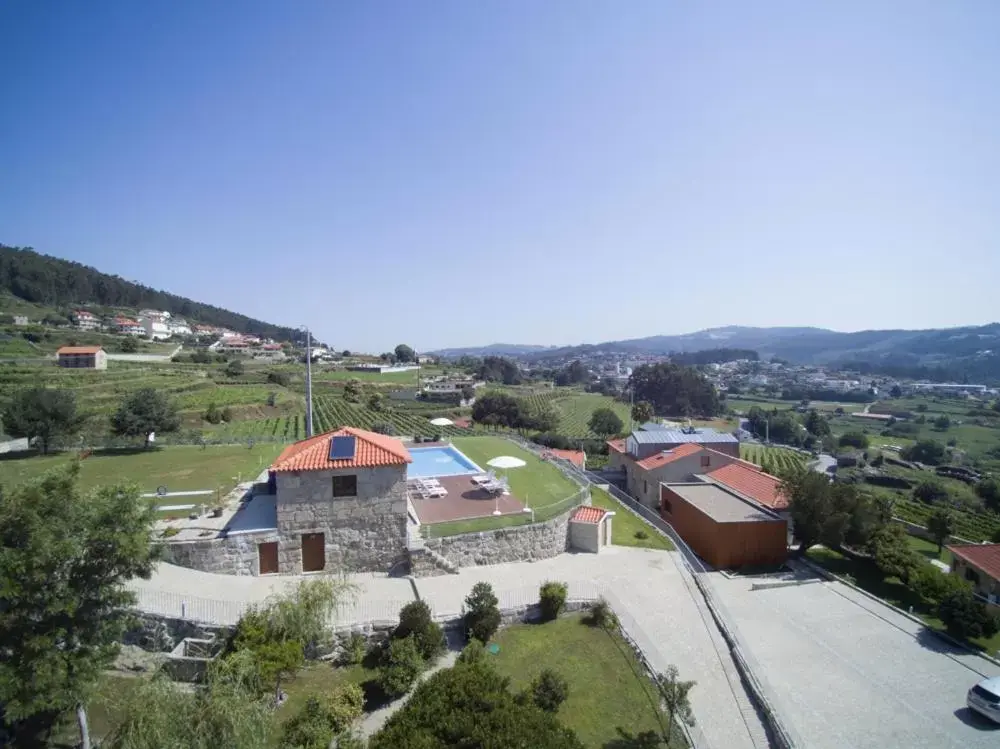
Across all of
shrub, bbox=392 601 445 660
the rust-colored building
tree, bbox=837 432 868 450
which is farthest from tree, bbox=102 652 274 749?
tree, bbox=837 432 868 450

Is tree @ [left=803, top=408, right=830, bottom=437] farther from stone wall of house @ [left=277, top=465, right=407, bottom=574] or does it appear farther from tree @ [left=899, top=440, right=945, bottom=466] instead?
stone wall of house @ [left=277, top=465, right=407, bottom=574]

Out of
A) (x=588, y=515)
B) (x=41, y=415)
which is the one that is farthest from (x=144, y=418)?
(x=588, y=515)

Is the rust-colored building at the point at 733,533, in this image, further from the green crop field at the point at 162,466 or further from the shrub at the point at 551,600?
the green crop field at the point at 162,466

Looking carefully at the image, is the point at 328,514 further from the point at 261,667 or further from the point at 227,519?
the point at 261,667

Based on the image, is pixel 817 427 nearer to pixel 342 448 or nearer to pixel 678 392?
pixel 678 392

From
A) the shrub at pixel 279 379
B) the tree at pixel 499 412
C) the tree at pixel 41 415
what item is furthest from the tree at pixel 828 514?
the shrub at pixel 279 379

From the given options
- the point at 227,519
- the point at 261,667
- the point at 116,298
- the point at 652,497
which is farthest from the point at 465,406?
the point at 116,298
